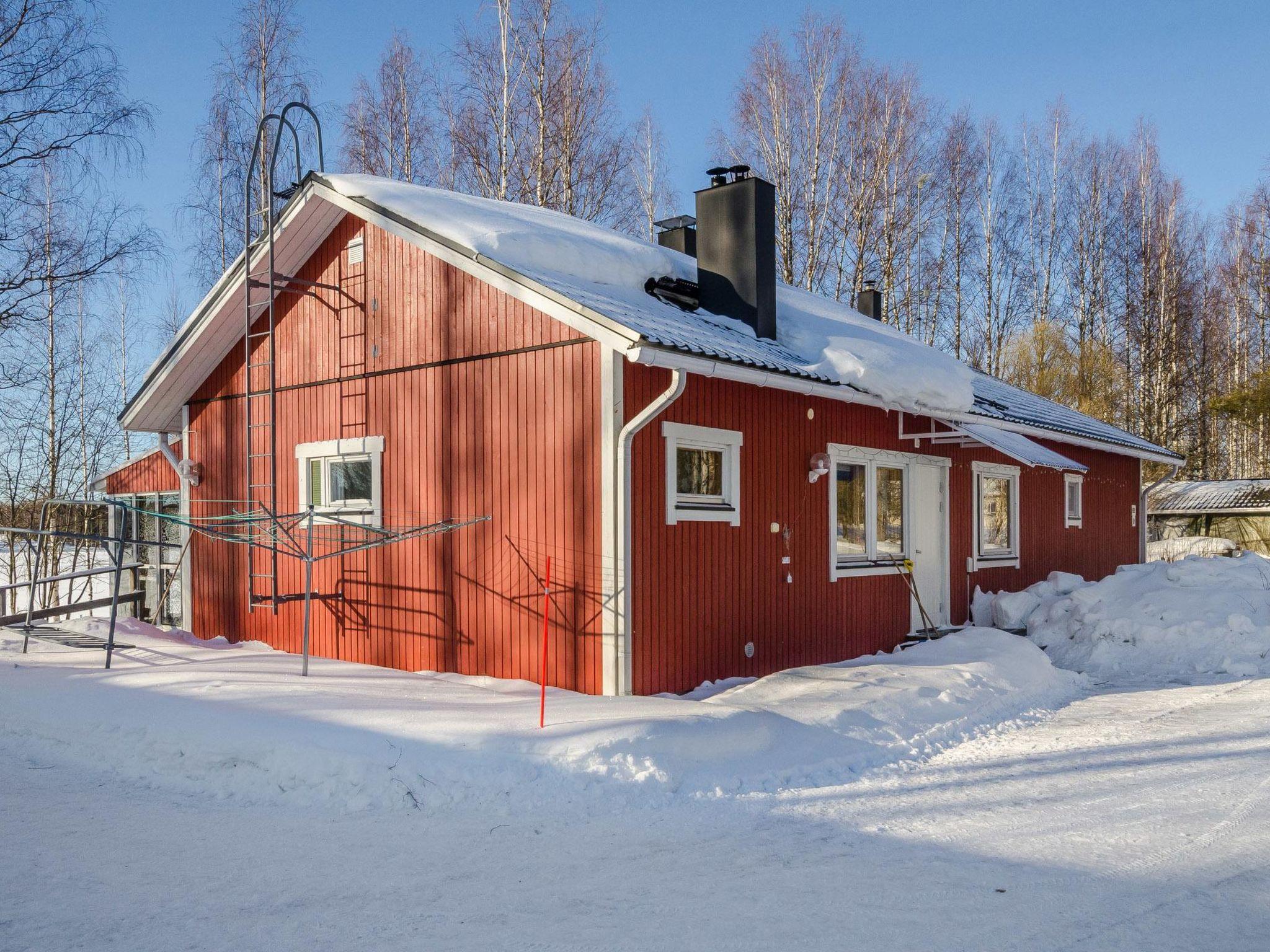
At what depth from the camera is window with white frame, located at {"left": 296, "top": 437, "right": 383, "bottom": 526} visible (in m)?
10.2

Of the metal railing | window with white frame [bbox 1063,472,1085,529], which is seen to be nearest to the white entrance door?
window with white frame [bbox 1063,472,1085,529]

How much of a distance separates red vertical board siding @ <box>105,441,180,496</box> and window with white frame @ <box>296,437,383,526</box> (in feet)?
12.8

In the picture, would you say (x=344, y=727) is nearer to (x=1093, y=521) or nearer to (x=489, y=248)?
(x=489, y=248)

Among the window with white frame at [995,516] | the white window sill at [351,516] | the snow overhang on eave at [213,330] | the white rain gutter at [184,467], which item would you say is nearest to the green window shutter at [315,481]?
the white window sill at [351,516]

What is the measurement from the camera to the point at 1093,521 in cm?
1748

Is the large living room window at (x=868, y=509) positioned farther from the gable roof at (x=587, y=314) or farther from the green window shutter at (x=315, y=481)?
the green window shutter at (x=315, y=481)

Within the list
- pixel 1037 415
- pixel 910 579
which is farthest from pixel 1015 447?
pixel 1037 415

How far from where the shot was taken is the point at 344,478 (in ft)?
35.0

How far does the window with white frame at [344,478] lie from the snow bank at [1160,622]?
8.47 metres

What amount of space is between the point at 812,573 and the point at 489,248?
4.82 metres

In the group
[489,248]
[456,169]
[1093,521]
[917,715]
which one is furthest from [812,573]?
[456,169]

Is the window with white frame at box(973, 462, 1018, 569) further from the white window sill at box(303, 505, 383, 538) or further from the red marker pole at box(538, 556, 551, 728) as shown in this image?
the white window sill at box(303, 505, 383, 538)

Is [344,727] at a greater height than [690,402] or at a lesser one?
lesser

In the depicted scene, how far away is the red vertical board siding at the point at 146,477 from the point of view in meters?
14.2
